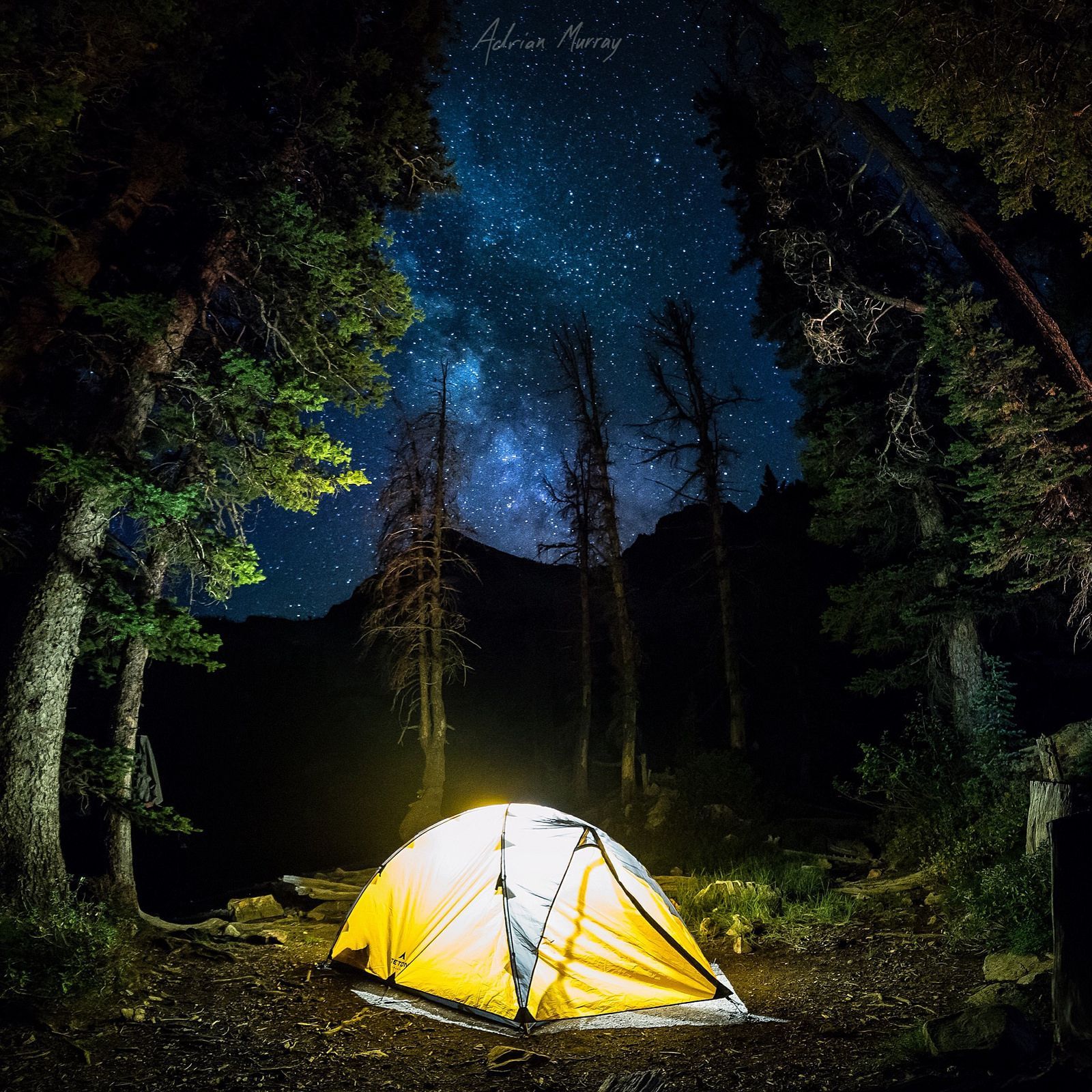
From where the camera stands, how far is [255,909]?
9.91m

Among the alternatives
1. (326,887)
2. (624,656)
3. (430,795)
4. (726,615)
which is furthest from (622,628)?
(326,887)

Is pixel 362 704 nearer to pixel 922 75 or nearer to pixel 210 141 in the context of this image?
pixel 210 141

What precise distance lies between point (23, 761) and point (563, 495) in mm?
17661

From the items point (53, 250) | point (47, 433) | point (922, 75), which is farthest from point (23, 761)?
point (922, 75)

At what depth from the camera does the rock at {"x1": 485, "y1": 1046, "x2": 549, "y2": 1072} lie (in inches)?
194

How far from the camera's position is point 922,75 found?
6605 millimetres

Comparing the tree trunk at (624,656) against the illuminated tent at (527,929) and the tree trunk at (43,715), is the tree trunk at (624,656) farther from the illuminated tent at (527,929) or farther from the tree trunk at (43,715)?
the tree trunk at (43,715)

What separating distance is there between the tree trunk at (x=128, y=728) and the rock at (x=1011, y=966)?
8.83 m

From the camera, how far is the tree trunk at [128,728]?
809 cm

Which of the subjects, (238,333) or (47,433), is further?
(238,333)

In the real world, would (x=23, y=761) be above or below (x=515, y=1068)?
above

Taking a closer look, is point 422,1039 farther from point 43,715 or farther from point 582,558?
point 582,558

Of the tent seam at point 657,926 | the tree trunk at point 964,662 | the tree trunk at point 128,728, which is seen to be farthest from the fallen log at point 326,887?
the tree trunk at point 964,662

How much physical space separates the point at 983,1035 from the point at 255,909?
950 centimetres
